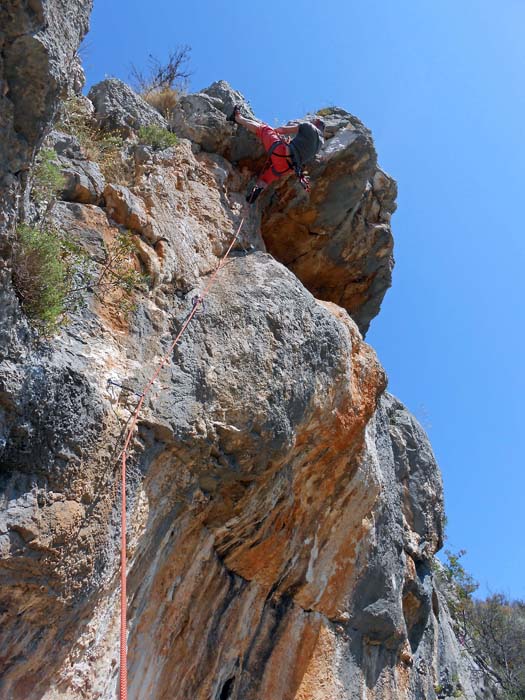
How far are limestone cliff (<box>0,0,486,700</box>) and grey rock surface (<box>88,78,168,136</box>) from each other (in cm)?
3

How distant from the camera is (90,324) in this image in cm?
511

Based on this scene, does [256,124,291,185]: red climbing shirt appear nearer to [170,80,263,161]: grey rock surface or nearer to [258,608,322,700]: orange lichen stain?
[170,80,263,161]: grey rock surface

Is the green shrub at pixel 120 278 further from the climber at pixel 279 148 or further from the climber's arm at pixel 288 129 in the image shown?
the climber's arm at pixel 288 129

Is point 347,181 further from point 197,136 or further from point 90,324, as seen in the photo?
point 90,324

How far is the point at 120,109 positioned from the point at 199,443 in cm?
448

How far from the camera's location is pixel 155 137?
7.54m

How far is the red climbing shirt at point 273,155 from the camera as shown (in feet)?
28.2

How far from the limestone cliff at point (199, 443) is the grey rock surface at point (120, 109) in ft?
0.09

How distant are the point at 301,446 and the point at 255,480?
0.95 meters

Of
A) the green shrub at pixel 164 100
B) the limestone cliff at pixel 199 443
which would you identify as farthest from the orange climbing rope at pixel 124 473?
the green shrub at pixel 164 100

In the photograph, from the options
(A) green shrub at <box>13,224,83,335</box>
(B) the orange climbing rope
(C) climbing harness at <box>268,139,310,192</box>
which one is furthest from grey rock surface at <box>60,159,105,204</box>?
(C) climbing harness at <box>268,139,310,192</box>

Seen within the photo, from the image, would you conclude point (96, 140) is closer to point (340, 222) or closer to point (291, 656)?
point (340, 222)

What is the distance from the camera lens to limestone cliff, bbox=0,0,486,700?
4.16 meters

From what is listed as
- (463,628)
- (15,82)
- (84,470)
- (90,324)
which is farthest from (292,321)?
(463,628)
